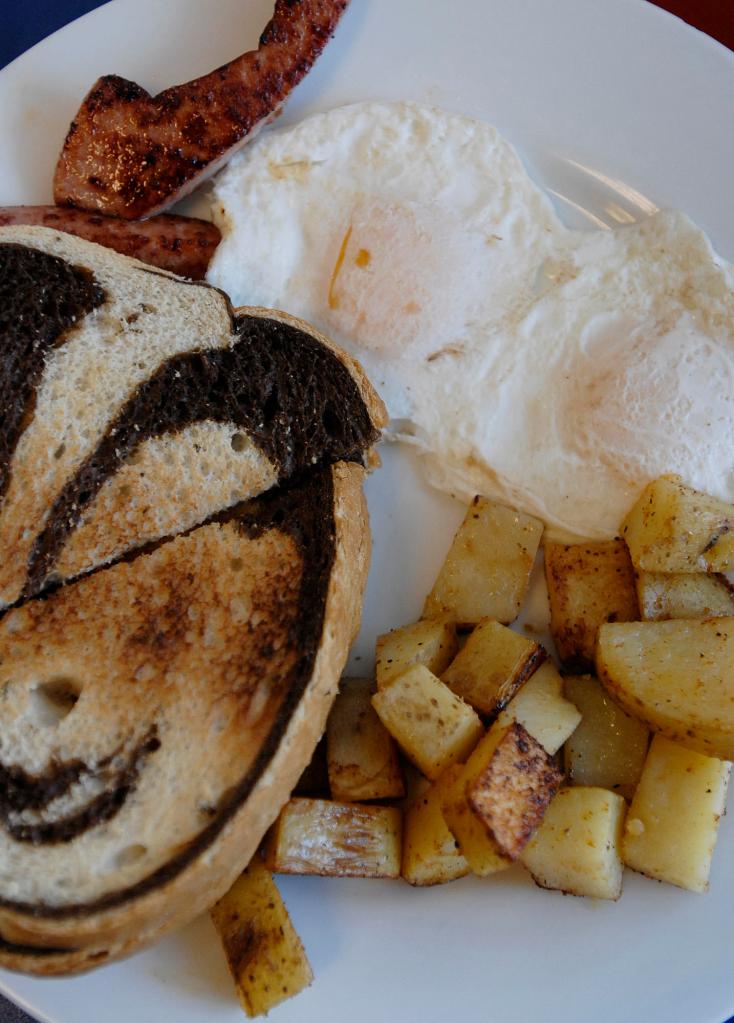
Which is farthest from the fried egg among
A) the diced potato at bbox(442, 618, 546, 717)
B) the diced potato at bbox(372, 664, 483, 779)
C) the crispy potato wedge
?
the crispy potato wedge

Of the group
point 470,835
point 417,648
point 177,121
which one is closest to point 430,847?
point 470,835

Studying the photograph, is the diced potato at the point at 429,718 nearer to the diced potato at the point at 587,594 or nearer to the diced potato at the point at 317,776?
the diced potato at the point at 317,776

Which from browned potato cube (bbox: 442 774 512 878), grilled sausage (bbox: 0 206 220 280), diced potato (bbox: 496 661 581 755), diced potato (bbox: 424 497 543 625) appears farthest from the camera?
grilled sausage (bbox: 0 206 220 280)

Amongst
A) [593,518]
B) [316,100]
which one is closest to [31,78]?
[316,100]

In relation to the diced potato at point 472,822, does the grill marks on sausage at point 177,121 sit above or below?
above

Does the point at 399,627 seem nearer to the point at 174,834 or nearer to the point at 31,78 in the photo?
the point at 174,834

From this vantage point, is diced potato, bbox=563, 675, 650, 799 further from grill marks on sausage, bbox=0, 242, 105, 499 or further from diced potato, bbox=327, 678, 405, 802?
grill marks on sausage, bbox=0, 242, 105, 499

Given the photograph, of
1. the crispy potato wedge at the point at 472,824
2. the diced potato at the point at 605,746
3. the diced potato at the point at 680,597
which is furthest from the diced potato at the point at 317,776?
the diced potato at the point at 680,597
